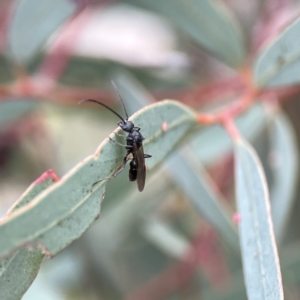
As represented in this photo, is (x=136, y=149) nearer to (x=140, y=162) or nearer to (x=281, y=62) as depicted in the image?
(x=140, y=162)

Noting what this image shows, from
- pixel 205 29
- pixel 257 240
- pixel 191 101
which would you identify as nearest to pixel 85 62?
pixel 191 101

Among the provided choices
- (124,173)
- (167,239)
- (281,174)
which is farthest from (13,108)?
(281,174)

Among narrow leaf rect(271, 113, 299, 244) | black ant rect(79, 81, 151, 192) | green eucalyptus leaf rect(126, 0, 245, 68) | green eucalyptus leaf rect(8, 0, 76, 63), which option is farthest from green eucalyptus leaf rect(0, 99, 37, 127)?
narrow leaf rect(271, 113, 299, 244)

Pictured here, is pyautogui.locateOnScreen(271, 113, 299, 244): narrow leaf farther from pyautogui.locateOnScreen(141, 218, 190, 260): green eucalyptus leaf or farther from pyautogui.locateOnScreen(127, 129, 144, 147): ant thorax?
pyautogui.locateOnScreen(127, 129, 144, 147): ant thorax

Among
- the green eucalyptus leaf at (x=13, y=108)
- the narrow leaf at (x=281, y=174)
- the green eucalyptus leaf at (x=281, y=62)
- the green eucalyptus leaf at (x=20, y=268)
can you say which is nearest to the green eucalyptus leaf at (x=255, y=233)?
the green eucalyptus leaf at (x=281, y=62)

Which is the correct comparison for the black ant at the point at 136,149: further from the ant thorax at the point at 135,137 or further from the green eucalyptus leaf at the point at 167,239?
the green eucalyptus leaf at the point at 167,239

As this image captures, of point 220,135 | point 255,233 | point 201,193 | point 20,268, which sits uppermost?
point 220,135

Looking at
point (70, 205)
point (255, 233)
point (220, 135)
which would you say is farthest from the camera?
point (220, 135)
